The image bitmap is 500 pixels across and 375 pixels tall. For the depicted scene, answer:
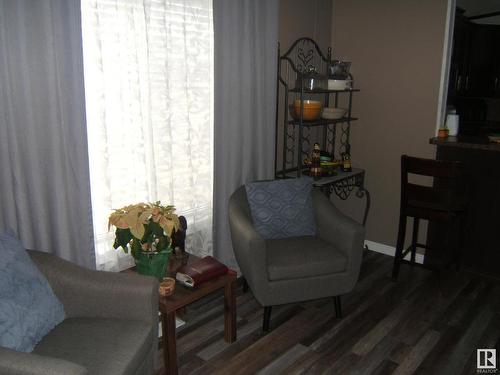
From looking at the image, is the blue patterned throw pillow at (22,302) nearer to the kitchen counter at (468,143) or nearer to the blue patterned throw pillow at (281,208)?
the blue patterned throw pillow at (281,208)

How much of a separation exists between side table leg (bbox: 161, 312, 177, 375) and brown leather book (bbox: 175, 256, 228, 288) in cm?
21

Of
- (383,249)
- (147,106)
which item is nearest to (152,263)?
(147,106)

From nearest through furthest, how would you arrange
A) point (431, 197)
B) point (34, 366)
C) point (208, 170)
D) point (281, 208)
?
point (34, 366) → point (281, 208) → point (208, 170) → point (431, 197)

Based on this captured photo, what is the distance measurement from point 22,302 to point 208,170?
163 centimetres

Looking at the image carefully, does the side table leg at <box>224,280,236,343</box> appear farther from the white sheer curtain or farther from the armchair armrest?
the white sheer curtain

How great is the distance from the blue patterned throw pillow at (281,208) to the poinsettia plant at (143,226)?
0.88 meters

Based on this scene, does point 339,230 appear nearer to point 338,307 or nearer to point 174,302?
point 338,307

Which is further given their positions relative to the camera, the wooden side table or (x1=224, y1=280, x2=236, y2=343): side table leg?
(x1=224, y1=280, x2=236, y2=343): side table leg

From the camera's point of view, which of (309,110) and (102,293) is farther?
(309,110)

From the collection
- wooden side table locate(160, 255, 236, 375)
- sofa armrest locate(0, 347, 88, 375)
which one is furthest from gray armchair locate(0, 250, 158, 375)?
sofa armrest locate(0, 347, 88, 375)

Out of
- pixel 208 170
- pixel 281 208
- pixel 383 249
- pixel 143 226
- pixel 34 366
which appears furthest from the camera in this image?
pixel 383 249

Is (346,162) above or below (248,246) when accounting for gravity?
above

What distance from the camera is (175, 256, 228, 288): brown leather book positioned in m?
2.27

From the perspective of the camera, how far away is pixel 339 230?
9.23 ft
